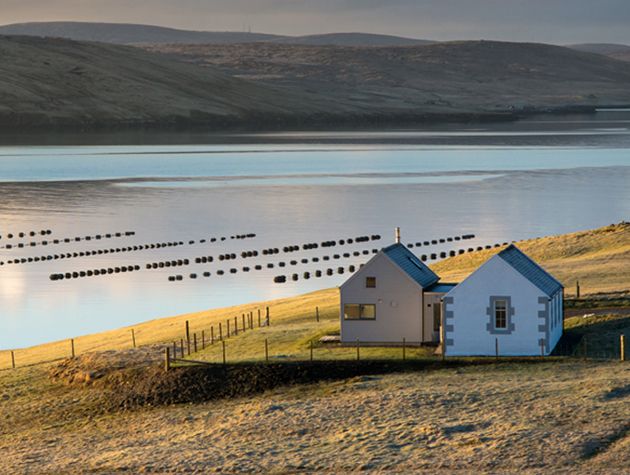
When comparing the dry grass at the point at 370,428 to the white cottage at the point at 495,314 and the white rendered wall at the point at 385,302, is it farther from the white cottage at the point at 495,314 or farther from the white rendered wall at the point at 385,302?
the white rendered wall at the point at 385,302

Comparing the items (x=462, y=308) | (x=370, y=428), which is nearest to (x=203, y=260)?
(x=462, y=308)

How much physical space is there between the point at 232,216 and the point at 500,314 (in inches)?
3414

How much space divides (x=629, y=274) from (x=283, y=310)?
17695 mm

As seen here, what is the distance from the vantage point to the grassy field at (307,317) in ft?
163

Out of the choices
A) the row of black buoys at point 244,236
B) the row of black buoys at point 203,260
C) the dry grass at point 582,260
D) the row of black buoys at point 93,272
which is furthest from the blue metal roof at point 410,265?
the row of black buoys at point 244,236

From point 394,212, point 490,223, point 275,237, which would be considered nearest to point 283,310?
point 275,237

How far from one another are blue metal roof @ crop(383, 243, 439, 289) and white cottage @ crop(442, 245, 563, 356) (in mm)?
3268

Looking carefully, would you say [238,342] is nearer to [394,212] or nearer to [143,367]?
[143,367]

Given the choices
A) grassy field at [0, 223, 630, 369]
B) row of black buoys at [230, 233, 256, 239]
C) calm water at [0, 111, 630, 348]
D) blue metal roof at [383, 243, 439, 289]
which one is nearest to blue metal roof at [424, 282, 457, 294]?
blue metal roof at [383, 243, 439, 289]

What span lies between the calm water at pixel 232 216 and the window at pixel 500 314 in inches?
1160

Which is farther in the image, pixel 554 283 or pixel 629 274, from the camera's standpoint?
pixel 629 274

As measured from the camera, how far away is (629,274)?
62.8m

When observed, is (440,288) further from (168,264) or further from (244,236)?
(244,236)

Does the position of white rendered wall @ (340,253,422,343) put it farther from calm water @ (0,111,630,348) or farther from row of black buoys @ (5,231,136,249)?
row of black buoys @ (5,231,136,249)
